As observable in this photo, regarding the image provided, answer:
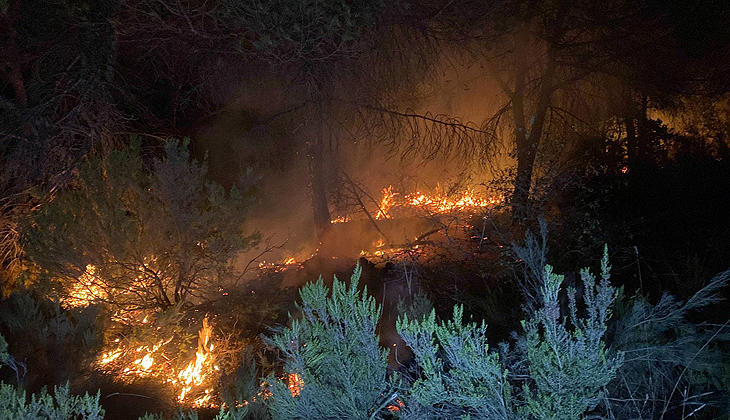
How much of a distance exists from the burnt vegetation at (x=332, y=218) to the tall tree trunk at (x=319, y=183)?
4cm

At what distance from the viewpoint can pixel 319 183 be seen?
27.8ft

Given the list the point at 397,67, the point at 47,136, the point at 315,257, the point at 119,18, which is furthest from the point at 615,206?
the point at 47,136

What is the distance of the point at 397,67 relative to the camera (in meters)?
8.15

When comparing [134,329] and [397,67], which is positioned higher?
[397,67]

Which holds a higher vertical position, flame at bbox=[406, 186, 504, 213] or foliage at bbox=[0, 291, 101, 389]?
flame at bbox=[406, 186, 504, 213]

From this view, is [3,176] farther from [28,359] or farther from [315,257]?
[315,257]

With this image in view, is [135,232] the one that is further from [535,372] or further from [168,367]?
[535,372]

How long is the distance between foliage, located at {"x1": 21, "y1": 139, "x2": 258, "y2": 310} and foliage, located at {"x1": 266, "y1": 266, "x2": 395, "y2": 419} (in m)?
3.06

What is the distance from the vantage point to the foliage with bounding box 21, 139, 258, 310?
547 centimetres

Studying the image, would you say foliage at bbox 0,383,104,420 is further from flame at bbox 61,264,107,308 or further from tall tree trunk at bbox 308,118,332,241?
tall tree trunk at bbox 308,118,332,241

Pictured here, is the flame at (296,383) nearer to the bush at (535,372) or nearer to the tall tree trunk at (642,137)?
the bush at (535,372)

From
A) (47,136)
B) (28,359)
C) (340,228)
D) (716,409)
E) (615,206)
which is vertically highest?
(47,136)

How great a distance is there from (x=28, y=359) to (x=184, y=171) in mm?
2352

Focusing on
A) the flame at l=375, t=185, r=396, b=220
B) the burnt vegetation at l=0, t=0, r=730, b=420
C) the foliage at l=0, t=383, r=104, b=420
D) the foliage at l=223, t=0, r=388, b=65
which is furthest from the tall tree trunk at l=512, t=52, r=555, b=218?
the foliage at l=0, t=383, r=104, b=420
